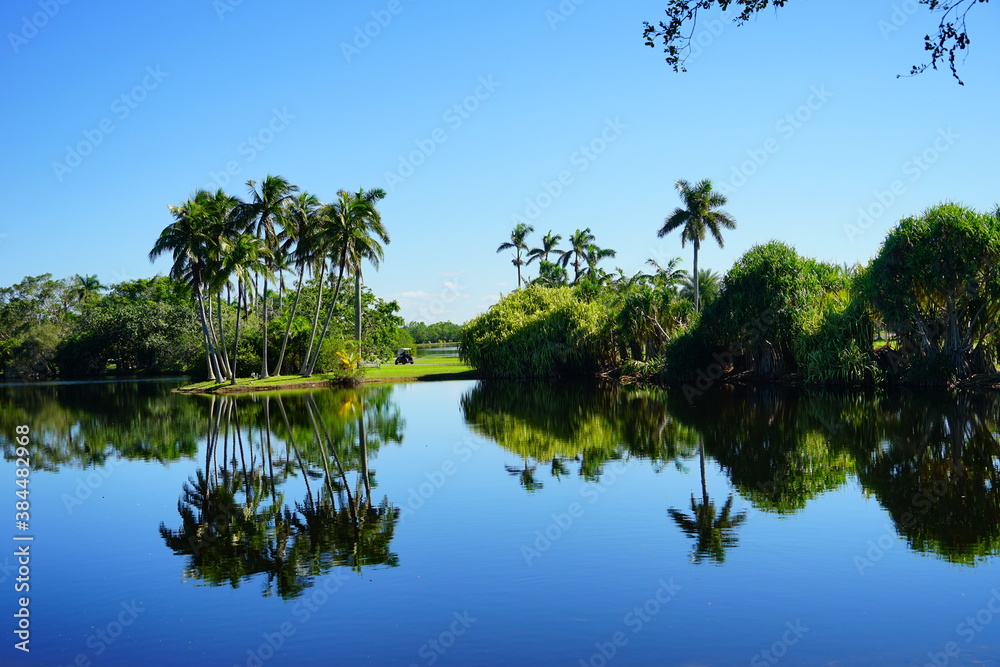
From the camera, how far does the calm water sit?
8.61m

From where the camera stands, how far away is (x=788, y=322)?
43.2m

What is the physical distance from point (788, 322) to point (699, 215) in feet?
65.2

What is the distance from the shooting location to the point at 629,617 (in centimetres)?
919

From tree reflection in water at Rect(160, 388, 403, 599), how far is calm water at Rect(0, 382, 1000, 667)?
0.27 feet

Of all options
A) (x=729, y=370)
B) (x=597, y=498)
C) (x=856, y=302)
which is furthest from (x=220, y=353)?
(x=597, y=498)

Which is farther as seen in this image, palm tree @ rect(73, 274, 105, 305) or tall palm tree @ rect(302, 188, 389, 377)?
palm tree @ rect(73, 274, 105, 305)

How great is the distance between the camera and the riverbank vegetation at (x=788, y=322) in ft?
119
